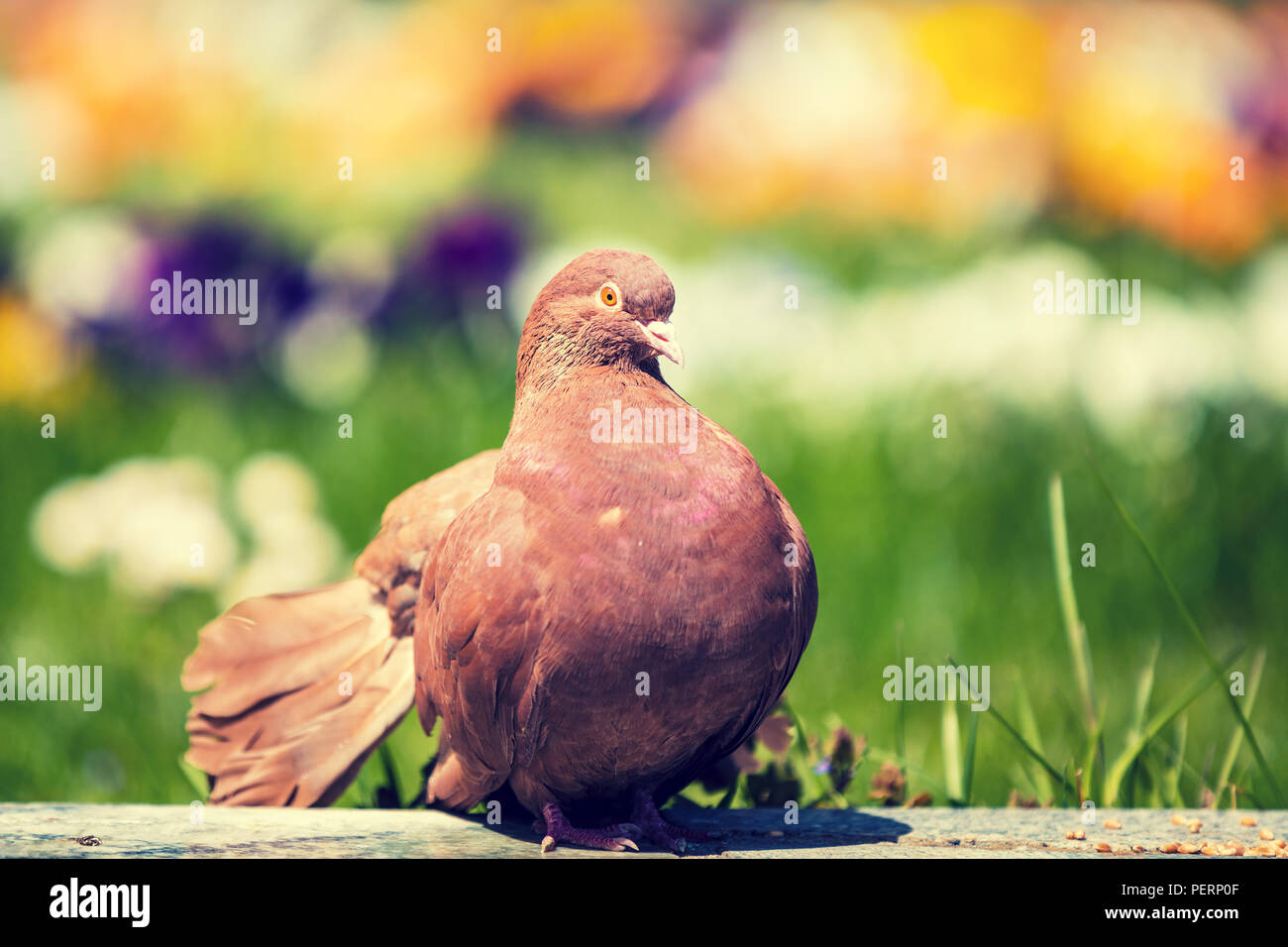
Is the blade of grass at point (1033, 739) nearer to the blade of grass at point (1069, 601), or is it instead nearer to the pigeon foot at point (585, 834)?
the blade of grass at point (1069, 601)

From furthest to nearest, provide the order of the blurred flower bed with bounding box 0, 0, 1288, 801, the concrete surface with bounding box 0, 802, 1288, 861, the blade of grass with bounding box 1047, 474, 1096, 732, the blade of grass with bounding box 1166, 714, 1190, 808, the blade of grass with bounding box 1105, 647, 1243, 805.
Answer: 1. the blurred flower bed with bounding box 0, 0, 1288, 801
2. the blade of grass with bounding box 1166, 714, 1190, 808
3. the blade of grass with bounding box 1047, 474, 1096, 732
4. the blade of grass with bounding box 1105, 647, 1243, 805
5. the concrete surface with bounding box 0, 802, 1288, 861

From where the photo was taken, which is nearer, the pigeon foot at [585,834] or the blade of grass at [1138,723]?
the pigeon foot at [585,834]

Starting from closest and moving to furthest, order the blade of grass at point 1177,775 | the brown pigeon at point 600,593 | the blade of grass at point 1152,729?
1. the brown pigeon at point 600,593
2. the blade of grass at point 1152,729
3. the blade of grass at point 1177,775

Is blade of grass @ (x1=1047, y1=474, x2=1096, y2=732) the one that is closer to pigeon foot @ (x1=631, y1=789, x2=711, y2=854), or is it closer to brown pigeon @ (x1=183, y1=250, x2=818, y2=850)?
brown pigeon @ (x1=183, y1=250, x2=818, y2=850)

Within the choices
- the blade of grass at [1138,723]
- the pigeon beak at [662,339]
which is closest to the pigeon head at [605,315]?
the pigeon beak at [662,339]

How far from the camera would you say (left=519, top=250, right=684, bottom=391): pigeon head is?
2.71m

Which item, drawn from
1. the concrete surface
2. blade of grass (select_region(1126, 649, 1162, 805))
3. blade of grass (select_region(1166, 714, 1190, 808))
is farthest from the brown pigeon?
blade of grass (select_region(1166, 714, 1190, 808))

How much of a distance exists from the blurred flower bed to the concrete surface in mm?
1447

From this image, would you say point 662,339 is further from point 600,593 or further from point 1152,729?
point 1152,729

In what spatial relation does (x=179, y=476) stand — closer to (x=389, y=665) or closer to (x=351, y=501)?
(x=351, y=501)

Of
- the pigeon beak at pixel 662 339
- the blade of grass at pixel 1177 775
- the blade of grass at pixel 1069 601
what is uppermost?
the pigeon beak at pixel 662 339

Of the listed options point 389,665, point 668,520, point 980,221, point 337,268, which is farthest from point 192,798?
point 980,221

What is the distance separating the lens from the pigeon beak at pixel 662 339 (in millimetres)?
2684

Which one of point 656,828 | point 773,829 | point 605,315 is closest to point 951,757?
point 773,829
